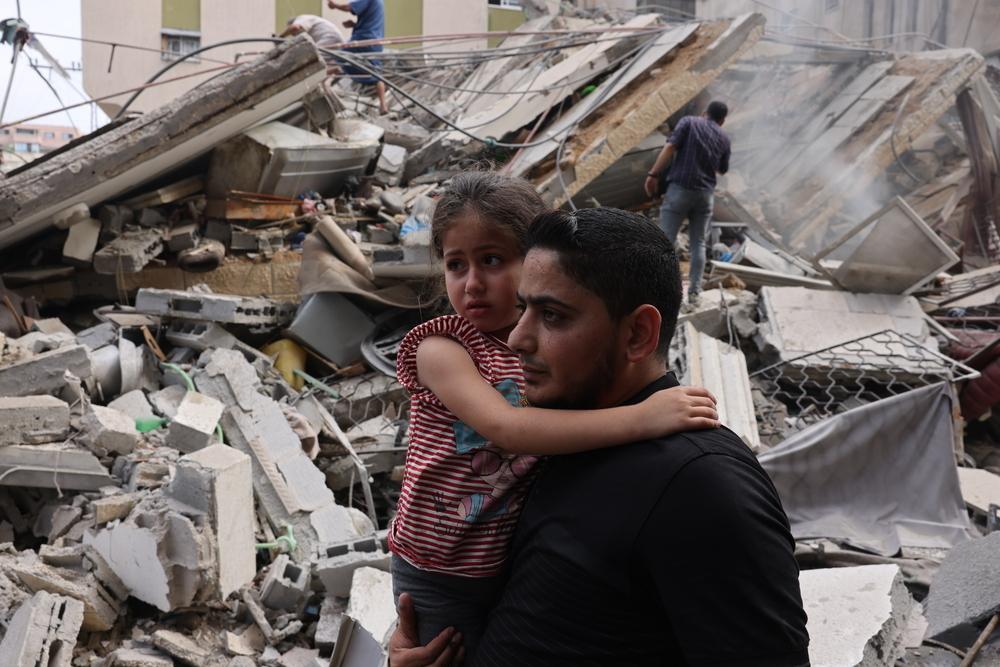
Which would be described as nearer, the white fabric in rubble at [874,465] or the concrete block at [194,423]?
the concrete block at [194,423]

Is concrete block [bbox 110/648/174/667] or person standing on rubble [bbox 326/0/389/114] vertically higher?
person standing on rubble [bbox 326/0/389/114]

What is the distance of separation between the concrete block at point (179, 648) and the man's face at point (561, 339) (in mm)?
2838

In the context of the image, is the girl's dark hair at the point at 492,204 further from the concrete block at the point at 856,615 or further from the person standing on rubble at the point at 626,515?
the concrete block at the point at 856,615

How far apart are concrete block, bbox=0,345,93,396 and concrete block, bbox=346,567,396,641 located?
7.54 ft

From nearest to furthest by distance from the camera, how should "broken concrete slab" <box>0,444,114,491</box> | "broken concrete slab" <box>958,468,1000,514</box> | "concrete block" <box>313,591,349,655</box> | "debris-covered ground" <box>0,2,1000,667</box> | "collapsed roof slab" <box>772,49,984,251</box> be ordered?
"debris-covered ground" <box>0,2,1000,667</box> → "concrete block" <box>313,591,349,655</box> → "broken concrete slab" <box>0,444,114,491</box> → "broken concrete slab" <box>958,468,1000,514</box> → "collapsed roof slab" <box>772,49,984,251</box>

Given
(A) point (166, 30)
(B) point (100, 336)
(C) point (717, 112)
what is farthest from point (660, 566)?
(A) point (166, 30)

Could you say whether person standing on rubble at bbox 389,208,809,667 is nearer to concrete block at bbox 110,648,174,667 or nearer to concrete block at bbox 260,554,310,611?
concrete block at bbox 110,648,174,667

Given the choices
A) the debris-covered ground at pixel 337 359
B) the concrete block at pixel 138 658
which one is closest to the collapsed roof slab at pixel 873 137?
the debris-covered ground at pixel 337 359

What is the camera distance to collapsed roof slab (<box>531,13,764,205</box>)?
840 cm

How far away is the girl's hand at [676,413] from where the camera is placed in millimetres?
1286

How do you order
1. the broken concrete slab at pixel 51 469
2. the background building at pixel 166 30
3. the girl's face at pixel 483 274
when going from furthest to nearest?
1. the background building at pixel 166 30
2. the broken concrete slab at pixel 51 469
3. the girl's face at pixel 483 274

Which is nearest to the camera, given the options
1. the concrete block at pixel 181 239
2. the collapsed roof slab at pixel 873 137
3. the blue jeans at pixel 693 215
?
the concrete block at pixel 181 239

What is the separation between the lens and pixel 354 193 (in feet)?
27.3

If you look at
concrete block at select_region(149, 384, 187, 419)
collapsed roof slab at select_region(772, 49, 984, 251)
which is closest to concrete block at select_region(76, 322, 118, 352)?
concrete block at select_region(149, 384, 187, 419)
